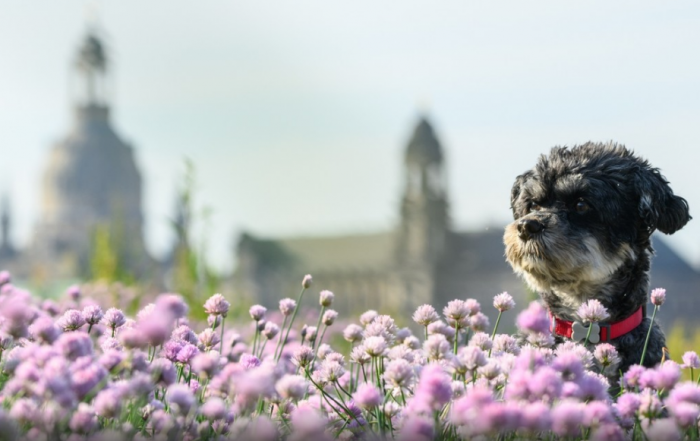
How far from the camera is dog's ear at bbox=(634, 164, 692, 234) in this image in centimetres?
449

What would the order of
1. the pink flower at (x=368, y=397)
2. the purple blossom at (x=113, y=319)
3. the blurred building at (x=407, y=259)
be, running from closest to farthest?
the pink flower at (x=368, y=397)
the purple blossom at (x=113, y=319)
the blurred building at (x=407, y=259)

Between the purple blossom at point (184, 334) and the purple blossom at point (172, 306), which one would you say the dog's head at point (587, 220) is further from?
the purple blossom at point (172, 306)

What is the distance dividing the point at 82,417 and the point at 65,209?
112 metres

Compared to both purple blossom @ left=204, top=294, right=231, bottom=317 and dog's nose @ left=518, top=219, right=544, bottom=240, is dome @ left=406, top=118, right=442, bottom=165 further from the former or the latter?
purple blossom @ left=204, top=294, right=231, bottom=317

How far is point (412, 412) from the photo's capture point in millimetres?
2717

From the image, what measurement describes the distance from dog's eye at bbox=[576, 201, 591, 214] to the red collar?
609mm

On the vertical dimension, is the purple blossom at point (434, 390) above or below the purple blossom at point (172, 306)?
below

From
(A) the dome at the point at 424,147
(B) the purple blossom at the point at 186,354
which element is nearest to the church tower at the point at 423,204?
(A) the dome at the point at 424,147

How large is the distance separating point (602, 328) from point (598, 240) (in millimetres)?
483

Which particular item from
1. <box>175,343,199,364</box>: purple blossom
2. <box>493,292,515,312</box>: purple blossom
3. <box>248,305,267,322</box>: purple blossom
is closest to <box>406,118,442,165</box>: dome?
<box>248,305,267,322</box>: purple blossom

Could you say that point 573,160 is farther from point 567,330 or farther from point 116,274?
point 116,274

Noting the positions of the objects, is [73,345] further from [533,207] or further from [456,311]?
[533,207]

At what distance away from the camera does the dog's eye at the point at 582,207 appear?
4.55 m

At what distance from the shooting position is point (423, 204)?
265 ft
